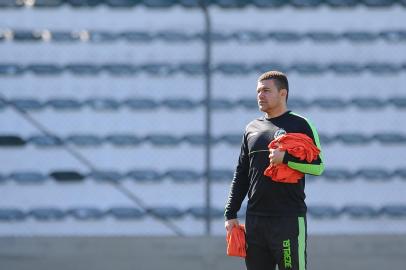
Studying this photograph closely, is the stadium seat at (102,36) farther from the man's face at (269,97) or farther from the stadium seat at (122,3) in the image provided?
the man's face at (269,97)

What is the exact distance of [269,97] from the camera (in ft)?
15.5

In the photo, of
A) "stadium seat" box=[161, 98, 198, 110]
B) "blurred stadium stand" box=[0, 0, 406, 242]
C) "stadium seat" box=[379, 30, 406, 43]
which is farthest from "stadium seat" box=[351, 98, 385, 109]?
"stadium seat" box=[161, 98, 198, 110]

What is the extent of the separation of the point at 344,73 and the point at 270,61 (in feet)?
1.92

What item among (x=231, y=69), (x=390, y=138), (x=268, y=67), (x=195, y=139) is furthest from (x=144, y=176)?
(x=390, y=138)

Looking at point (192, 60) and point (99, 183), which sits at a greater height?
point (192, 60)

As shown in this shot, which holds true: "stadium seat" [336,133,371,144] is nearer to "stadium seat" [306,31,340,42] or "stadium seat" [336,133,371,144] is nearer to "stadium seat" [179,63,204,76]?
"stadium seat" [306,31,340,42]

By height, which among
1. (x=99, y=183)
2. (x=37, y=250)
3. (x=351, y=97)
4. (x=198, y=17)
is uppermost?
(x=198, y=17)

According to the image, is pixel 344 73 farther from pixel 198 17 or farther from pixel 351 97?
pixel 198 17

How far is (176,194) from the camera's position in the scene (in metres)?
7.17

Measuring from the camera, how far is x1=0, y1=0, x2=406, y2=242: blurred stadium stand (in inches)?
280

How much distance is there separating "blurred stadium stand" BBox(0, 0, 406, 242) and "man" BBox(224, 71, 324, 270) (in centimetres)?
235

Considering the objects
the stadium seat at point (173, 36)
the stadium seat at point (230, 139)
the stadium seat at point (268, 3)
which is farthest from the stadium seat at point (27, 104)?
the stadium seat at point (268, 3)

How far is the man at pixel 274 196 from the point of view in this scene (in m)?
4.63

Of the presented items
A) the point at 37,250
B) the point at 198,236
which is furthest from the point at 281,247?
the point at 37,250
